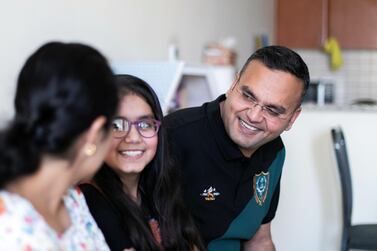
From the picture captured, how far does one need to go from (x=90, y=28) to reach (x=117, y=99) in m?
1.36

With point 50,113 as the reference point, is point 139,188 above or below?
below

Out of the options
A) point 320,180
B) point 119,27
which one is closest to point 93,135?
point 119,27

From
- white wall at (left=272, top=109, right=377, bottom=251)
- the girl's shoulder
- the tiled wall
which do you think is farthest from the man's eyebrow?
the tiled wall

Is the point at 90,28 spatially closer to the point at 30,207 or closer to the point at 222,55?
the point at 222,55

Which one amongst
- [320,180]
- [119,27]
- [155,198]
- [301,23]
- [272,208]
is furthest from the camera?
[301,23]

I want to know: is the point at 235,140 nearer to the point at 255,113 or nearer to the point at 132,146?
the point at 255,113

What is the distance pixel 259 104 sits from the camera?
5.20 feet

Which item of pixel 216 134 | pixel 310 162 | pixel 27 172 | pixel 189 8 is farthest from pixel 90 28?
A: pixel 27 172

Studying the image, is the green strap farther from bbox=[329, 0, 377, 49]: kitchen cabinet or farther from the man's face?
bbox=[329, 0, 377, 49]: kitchen cabinet

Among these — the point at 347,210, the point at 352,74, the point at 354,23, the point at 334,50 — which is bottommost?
the point at 347,210

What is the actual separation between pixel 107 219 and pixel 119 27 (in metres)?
1.34

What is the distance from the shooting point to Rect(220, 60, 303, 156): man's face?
1576 millimetres

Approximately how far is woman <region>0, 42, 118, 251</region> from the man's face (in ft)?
2.49

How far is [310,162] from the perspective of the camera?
2717 millimetres
